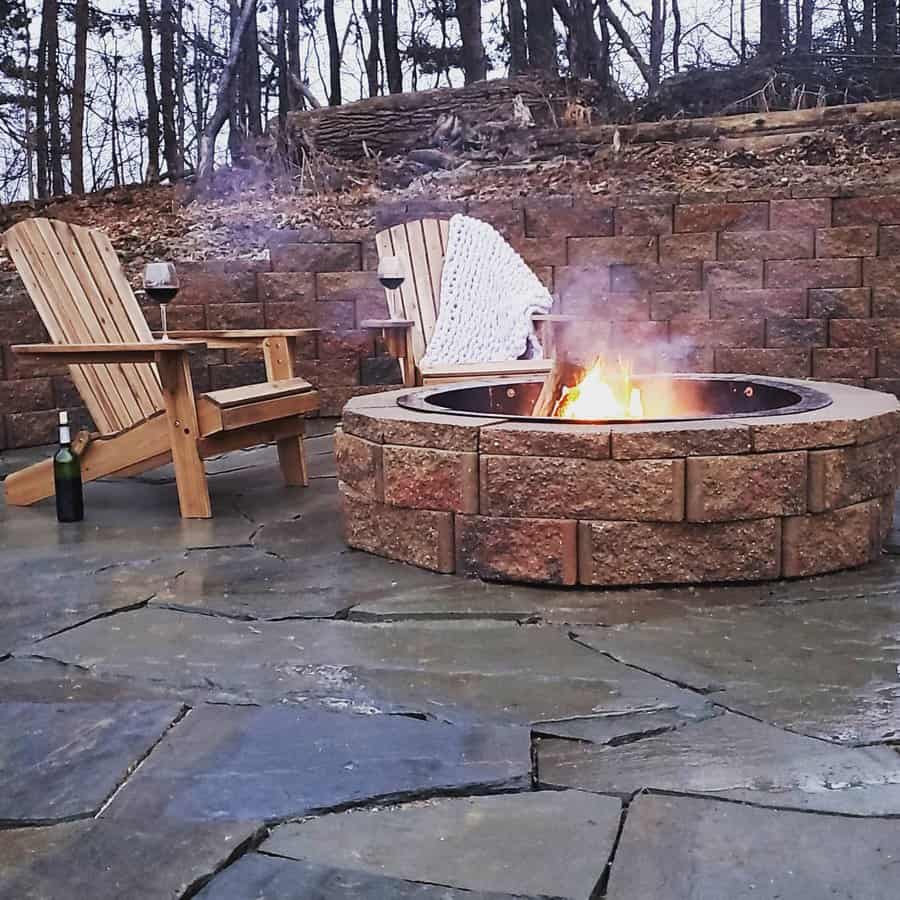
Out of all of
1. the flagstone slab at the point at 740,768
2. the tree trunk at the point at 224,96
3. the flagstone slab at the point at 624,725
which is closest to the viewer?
the flagstone slab at the point at 740,768

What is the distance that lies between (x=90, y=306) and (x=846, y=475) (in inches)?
103

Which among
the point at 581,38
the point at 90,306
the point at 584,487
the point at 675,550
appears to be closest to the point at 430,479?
the point at 584,487

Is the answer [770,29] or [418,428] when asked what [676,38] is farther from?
[418,428]

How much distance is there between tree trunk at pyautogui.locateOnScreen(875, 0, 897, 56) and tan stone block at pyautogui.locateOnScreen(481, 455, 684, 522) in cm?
596

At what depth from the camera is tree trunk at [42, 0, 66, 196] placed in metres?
8.63

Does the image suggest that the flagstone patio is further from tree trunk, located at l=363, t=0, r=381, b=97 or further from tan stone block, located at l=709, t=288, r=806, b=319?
tree trunk, located at l=363, t=0, r=381, b=97

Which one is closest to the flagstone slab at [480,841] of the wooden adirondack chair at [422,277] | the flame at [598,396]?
the flame at [598,396]

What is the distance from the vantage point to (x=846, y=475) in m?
2.48

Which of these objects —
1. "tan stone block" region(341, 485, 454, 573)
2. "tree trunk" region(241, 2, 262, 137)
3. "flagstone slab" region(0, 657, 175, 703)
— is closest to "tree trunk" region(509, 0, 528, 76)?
"tree trunk" region(241, 2, 262, 137)

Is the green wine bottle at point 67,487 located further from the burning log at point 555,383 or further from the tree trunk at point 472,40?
the tree trunk at point 472,40

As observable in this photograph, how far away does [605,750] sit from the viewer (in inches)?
61.6

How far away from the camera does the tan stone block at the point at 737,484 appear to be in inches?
94.2

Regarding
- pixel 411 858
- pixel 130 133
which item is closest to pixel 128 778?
pixel 411 858

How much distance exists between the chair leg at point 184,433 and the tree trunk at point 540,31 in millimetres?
6530
